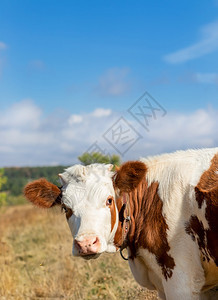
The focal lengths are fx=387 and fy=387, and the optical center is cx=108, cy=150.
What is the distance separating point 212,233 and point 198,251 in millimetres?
285

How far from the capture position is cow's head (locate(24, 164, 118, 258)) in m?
4.26

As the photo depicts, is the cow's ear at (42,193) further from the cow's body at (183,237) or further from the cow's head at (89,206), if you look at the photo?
the cow's body at (183,237)

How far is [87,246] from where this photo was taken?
4.17 metres

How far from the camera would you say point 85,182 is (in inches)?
183

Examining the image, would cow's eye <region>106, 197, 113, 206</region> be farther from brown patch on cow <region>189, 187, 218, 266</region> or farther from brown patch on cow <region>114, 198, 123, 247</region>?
brown patch on cow <region>189, 187, 218, 266</region>

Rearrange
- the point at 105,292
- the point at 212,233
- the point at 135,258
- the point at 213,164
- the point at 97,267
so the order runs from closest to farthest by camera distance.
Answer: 1. the point at 212,233
2. the point at 213,164
3. the point at 135,258
4. the point at 105,292
5. the point at 97,267

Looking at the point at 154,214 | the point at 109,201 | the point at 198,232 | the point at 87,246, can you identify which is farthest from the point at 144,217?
the point at 87,246

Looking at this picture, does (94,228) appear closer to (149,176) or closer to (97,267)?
(149,176)

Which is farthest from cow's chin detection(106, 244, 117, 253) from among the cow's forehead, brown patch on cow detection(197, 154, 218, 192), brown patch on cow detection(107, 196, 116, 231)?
brown patch on cow detection(197, 154, 218, 192)

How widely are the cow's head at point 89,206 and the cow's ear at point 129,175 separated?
111mm

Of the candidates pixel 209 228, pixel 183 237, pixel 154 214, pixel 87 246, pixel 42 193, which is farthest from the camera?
pixel 42 193

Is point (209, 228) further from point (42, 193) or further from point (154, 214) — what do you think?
point (42, 193)

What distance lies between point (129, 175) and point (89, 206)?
70 centimetres

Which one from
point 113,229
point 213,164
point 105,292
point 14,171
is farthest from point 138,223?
point 14,171
